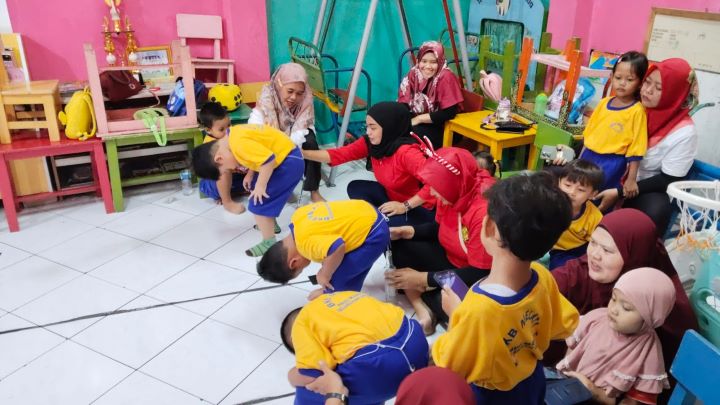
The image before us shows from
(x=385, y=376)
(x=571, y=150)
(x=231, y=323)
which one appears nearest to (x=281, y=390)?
(x=231, y=323)

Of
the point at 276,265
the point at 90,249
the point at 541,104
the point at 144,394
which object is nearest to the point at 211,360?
the point at 144,394

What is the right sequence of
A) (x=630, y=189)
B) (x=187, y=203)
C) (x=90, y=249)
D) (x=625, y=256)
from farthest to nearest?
(x=187, y=203), (x=90, y=249), (x=630, y=189), (x=625, y=256)

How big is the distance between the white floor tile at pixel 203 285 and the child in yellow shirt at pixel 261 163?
233mm

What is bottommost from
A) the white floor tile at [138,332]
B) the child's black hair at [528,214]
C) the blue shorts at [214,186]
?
the white floor tile at [138,332]

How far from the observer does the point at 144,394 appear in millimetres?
2105

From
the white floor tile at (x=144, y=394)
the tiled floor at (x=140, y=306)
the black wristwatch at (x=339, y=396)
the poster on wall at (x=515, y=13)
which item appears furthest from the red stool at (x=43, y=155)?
the poster on wall at (x=515, y=13)

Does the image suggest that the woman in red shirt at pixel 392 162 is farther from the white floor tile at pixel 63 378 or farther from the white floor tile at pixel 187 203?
the white floor tile at pixel 63 378

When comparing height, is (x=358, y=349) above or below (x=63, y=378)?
above

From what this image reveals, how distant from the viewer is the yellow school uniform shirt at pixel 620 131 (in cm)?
270

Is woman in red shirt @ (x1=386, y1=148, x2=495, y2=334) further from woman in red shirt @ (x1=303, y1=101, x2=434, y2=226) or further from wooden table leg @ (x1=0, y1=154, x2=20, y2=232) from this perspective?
wooden table leg @ (x1=0, y1=154, x2=20, y2=232)

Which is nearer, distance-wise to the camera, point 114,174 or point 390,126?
point 390,126

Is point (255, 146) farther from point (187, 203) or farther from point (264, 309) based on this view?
point (187, 203)

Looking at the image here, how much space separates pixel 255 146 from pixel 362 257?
992mm

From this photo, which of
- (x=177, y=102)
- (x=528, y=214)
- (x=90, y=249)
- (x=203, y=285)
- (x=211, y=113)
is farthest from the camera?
(x=177, y=102)
